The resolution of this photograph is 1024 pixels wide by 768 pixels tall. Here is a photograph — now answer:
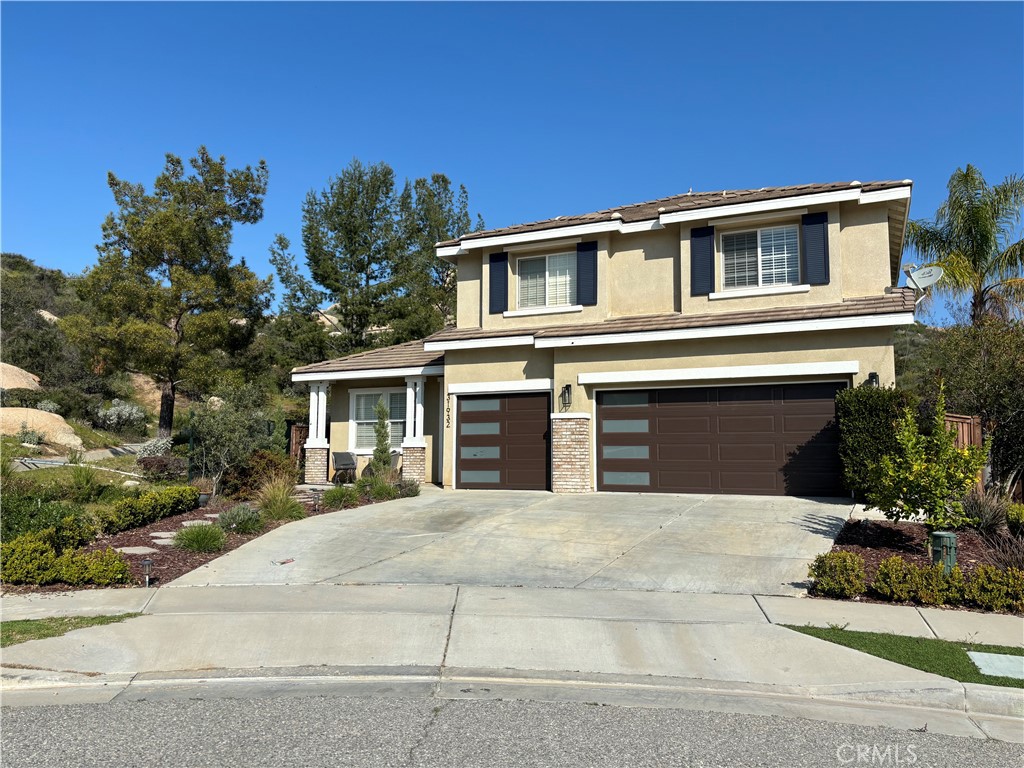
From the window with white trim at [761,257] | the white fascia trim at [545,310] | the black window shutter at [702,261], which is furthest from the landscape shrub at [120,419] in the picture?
the window with white trim at [761,257]

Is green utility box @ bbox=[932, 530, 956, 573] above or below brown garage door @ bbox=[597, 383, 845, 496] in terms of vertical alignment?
below

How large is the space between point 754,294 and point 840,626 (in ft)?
33.0

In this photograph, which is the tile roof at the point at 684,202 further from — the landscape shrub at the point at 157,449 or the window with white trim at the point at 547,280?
the landscape shrub at the point at 157,449

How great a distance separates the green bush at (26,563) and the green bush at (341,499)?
18.6 ft

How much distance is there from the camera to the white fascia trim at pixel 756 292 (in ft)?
51.2

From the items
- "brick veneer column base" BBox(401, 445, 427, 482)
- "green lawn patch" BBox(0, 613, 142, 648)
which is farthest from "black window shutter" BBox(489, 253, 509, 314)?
"green lawn patch" BBox(0, 613, 142, 648)

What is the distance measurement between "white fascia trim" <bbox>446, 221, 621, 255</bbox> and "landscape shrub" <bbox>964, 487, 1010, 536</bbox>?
9.35m

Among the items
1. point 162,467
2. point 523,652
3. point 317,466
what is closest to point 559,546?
point 523,652

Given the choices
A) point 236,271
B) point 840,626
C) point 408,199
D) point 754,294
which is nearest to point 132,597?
point 840,626

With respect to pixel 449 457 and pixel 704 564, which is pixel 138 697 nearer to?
pixel 704 564

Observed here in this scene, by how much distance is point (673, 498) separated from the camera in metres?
15.1

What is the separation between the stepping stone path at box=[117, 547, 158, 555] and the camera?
10703mm

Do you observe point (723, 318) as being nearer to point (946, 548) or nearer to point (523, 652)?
point (946, 548)

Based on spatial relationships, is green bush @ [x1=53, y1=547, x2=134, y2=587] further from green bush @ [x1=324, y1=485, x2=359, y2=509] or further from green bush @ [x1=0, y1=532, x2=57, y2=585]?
green bush @ [x1=324, y1=485, x2=359, y2=509]
